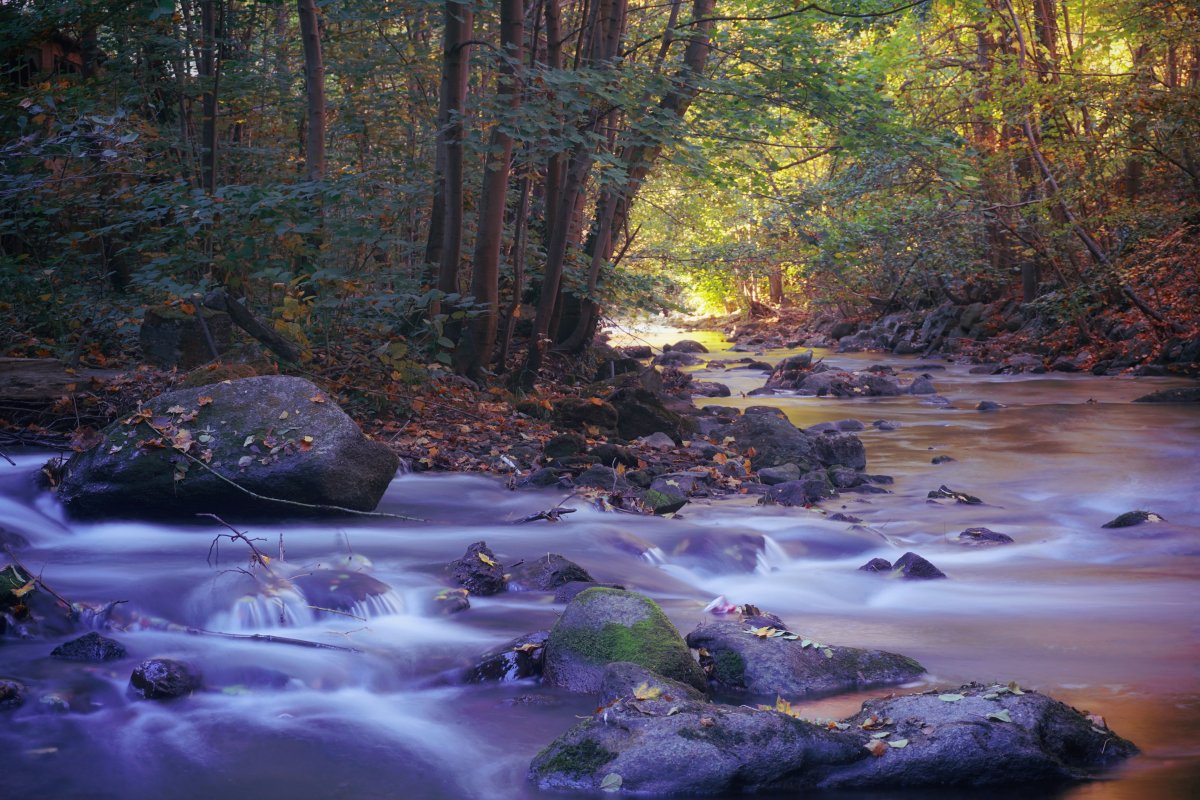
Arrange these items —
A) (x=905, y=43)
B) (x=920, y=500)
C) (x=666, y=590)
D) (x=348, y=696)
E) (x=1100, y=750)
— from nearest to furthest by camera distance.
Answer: (x=1100, y=750)
(x=348, y=696)
(x=666, y=590)
(x=920, y=500)
(x=905, y=43)

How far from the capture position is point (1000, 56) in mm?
16562

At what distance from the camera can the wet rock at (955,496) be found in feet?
30.3

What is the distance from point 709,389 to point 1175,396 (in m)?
7.36

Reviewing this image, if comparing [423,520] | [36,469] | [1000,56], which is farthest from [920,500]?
[1000,56]

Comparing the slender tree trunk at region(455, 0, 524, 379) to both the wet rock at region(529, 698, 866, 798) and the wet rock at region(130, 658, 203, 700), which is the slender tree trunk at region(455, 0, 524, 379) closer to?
the wet rock at region(130, 658, 203, 700)

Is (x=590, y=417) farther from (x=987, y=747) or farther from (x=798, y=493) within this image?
(x=987, y=747)

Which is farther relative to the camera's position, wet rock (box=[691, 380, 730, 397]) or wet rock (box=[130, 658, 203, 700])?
wet rock (box=[691, 380, 730, 397])

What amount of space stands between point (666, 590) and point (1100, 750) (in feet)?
10.5

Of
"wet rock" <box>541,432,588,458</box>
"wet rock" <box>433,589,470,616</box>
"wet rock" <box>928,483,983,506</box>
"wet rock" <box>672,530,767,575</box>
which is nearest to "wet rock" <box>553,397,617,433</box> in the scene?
"wet rock" <box>541,432,588,458</box>

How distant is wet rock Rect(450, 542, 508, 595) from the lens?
5.98 metres

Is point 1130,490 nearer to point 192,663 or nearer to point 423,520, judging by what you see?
point 423,520

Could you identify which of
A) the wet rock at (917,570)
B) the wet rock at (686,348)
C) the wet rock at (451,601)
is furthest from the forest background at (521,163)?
the wet rock at (686,348)

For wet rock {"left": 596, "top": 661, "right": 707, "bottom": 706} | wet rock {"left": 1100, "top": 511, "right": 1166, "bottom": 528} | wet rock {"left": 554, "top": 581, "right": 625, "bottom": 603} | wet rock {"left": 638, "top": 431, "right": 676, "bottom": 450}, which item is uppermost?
wet rock {"left": 596, "top": 661, "right": 707, "bottom": 706}

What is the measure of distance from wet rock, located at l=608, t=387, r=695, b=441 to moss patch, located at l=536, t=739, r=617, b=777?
293 inches
